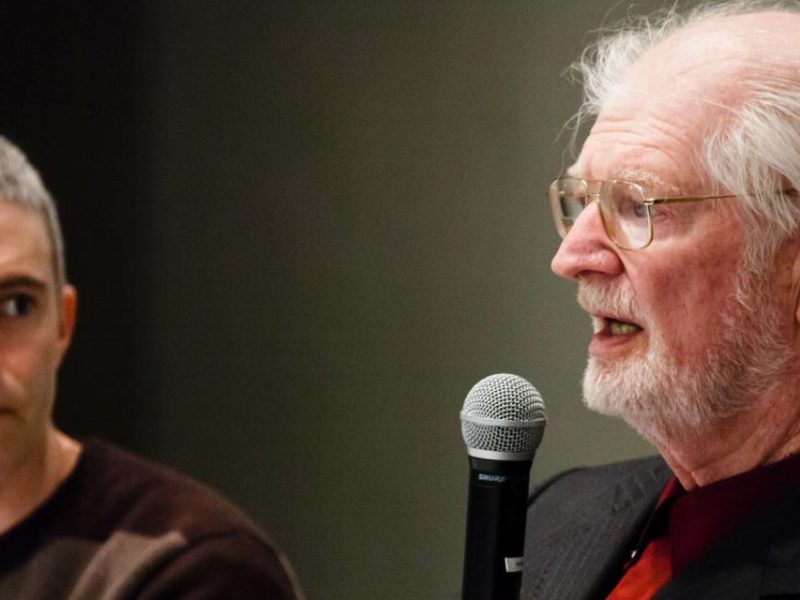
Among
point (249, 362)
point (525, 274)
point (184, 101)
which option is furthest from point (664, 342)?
point (184, 101)

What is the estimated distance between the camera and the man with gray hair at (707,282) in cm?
174

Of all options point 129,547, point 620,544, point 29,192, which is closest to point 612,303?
point 620,544

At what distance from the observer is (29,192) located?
1831 millimetres

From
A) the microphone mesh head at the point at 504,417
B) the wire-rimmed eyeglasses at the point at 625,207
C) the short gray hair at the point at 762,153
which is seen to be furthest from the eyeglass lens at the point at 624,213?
the microphone mesh head at the point at 504,417

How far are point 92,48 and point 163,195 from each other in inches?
11.1

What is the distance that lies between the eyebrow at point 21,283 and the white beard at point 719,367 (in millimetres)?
837

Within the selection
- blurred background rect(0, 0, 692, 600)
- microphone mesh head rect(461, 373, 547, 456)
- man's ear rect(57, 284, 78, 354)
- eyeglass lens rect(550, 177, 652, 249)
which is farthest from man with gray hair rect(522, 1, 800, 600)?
man's ear rect(57, 284, 78, 354)

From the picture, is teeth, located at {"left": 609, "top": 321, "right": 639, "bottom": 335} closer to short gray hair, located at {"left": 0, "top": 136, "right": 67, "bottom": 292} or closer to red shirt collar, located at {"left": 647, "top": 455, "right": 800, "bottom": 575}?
red shirt collar, located at {"left": 647, "top": 455, "right": 800, "bottom": 575}

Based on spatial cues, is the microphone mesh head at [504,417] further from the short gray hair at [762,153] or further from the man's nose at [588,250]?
the short gray hair at [762,153]

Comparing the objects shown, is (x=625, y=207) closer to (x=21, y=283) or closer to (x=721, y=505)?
(x=721, y=505)

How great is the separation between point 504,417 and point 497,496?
4.0 inches

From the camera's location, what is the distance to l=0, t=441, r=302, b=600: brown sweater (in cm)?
164

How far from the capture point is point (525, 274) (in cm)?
236

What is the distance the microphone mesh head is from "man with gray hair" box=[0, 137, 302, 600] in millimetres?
416
